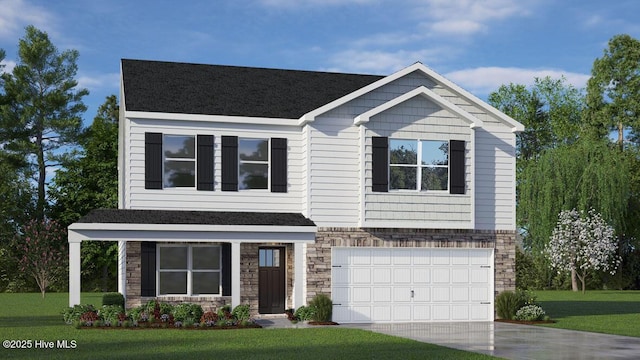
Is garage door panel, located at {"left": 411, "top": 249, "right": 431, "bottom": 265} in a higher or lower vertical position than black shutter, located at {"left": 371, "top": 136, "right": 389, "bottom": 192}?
lower

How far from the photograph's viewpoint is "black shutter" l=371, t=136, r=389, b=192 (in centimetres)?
2677

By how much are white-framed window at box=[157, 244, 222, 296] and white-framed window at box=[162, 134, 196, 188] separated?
1962 mm

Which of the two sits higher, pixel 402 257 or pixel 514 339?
pixel 402 257

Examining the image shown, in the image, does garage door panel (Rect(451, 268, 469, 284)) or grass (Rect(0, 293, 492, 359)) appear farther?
garage door panel (Rect(451, 268, 469, 284))

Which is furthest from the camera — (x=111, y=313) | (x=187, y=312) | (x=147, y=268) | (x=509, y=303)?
(x=509, y=303)

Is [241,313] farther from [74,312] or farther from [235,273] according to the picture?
[74,312]

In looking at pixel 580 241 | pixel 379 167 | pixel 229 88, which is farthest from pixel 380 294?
pixel 580 241

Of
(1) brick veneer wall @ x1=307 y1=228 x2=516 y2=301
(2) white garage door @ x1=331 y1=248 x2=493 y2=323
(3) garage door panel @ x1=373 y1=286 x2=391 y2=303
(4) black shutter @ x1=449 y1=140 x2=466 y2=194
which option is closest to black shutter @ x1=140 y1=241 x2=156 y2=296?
(1) brick veneer wall @ x1=307 y1=228 x2=516 y2=301

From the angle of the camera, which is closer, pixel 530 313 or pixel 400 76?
pixel 530 313

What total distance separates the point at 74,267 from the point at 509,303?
13.3 meters

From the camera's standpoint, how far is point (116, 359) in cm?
1647

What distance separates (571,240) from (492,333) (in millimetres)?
28584

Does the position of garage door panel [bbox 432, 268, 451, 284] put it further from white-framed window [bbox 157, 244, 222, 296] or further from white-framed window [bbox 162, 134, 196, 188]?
white-framed window [bbox 162, 134, 196, 188]

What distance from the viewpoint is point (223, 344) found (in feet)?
63.6
